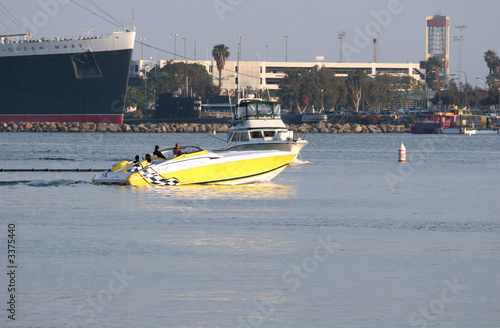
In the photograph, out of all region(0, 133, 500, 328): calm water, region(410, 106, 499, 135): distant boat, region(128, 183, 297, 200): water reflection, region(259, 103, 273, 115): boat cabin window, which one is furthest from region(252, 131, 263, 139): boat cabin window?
region(410, 106, 499, 135): distant boat

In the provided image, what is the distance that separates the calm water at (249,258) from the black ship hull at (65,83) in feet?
384

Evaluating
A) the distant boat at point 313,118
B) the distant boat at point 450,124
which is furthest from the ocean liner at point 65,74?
the distant boat at point 450,124

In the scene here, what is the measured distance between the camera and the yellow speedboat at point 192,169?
3538cm

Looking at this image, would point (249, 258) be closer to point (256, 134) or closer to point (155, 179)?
point (155, 179)

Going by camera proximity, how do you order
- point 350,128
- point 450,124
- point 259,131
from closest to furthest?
point 259,131, point 450,124, point 350,128

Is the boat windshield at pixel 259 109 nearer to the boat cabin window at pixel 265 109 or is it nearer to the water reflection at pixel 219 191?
the boat cabin window at pixel 265 109

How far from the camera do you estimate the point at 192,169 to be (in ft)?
117

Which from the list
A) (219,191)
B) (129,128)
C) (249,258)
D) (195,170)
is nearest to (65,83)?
(129,128)

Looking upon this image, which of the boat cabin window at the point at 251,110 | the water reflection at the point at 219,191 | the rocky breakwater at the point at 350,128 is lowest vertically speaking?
the rocky breakwater at the point at 350,128

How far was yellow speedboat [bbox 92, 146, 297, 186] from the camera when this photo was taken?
35.4 meters

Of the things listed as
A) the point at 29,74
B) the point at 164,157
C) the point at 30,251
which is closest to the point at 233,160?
the point at 164,157

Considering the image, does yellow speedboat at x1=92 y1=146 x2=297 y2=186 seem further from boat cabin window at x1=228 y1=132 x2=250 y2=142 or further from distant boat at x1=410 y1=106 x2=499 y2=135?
distant boat at x1=410 y1=106 x2=499 y2=135

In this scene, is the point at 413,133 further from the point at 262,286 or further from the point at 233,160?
the point at 262,286

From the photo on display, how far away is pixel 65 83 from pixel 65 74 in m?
1.72
